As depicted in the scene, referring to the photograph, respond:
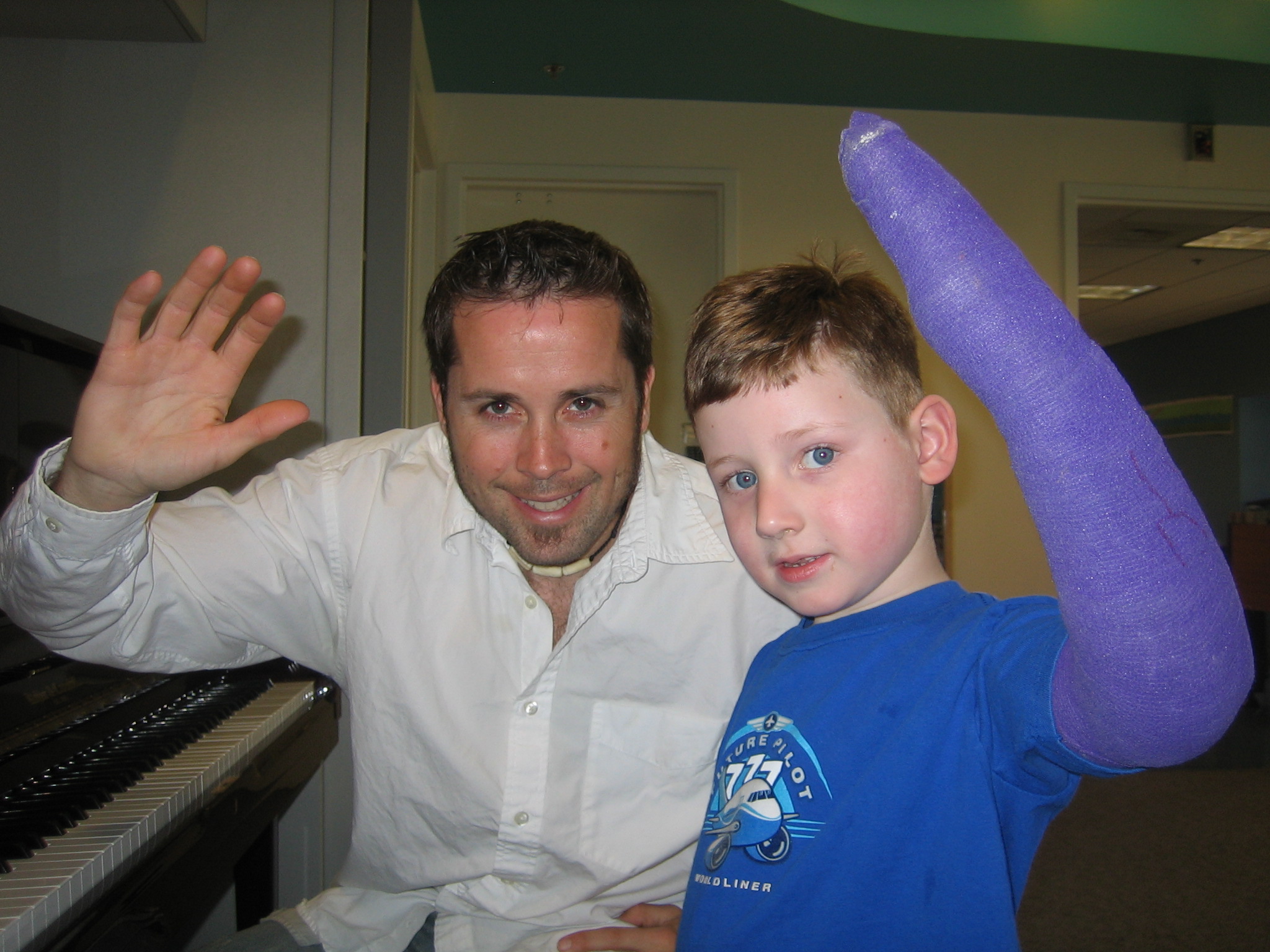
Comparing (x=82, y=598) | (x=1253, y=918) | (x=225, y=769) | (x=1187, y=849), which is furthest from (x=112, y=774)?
(x=1187, y=849)

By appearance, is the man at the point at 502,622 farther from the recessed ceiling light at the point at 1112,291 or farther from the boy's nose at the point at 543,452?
the recessed ceiling light at the point at 1112,291

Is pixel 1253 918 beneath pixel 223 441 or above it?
beneath

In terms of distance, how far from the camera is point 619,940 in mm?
909

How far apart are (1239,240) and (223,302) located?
6.09 m

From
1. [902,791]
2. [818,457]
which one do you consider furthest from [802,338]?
[902,791]

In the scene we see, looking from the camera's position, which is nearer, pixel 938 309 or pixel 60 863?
pixel 938 309

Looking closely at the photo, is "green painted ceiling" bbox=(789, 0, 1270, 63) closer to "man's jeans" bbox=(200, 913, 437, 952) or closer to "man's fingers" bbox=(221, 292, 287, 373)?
"man's fingers" bbox=(221, 292, 287, 373)

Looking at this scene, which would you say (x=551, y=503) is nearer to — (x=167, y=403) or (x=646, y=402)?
(x=646, y=402)

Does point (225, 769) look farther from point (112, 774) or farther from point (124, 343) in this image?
point (124, 343)

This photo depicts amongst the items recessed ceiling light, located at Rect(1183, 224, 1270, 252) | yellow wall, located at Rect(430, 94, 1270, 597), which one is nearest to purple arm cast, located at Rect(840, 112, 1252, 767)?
yellow wall, located at Rect(430, 94, 1270, 597)

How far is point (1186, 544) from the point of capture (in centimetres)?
42

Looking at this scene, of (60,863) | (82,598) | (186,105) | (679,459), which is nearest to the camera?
(60,863)

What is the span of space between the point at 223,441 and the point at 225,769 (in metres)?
0.51

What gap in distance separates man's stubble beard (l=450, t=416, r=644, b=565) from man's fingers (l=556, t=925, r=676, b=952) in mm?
442
